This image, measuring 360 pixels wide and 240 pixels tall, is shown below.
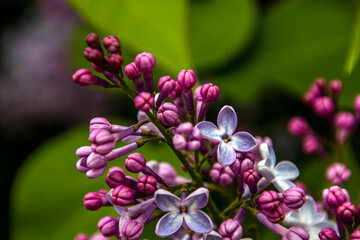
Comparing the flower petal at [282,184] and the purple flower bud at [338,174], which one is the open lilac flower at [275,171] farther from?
the purple flower bud at [338,174]

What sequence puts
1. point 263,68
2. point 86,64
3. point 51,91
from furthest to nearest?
1. point 51,91
2. point 86,64
3. point 263,68

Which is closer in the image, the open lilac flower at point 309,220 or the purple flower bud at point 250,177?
the purple flower bud at point 250,177

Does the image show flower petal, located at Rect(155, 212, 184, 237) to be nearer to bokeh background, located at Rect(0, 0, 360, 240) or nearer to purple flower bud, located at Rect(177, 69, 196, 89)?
purple flower bud, located at Rect(177, 69, 196, 89)

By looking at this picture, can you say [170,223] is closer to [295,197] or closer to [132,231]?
[132,231]

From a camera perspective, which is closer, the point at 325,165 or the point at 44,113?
the point at 325,165

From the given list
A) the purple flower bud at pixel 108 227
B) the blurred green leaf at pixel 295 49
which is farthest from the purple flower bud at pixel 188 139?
the blurred green leaf at pixel 295 49

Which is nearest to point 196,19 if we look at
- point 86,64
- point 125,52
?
point 125,52

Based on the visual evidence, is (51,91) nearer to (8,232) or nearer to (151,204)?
(8,232)

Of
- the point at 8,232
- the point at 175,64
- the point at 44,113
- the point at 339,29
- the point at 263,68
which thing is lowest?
the point at 8,232
